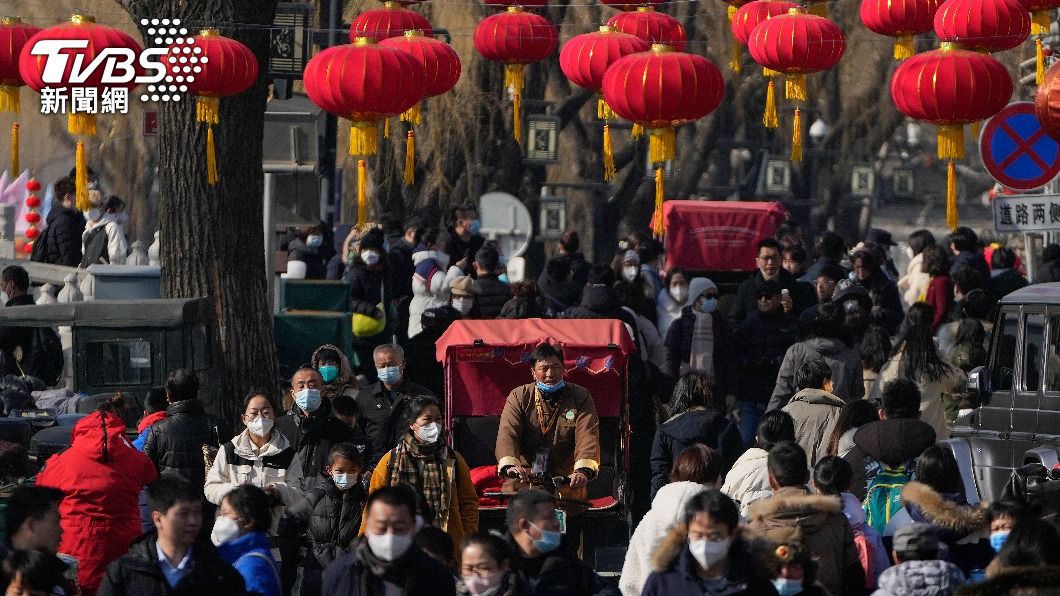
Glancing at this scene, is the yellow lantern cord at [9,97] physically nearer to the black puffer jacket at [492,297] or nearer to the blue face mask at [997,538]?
the black puffer jacket at [492,297]

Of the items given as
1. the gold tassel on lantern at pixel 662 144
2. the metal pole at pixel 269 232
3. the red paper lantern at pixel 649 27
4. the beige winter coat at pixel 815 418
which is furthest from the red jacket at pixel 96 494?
the red paper lantern at pixel 649 27

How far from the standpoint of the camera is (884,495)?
34.3 ft

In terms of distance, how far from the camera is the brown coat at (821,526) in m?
8.40

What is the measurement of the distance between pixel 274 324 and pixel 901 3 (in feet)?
19.3

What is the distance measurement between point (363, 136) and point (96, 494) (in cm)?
574

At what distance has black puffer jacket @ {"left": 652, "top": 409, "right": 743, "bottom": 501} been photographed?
11641mm

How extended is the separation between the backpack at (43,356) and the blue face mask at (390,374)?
3.48m

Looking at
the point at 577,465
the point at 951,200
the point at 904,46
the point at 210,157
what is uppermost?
the point at 904,46

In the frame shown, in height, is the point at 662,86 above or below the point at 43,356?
above

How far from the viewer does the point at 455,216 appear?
2058 centimetres

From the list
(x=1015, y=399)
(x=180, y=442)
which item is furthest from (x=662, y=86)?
(x=180, y=442)

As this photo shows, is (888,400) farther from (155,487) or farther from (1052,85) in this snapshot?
(155,487)

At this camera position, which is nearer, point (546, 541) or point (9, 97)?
point (546, 541)

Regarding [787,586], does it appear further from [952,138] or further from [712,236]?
[712,236]
